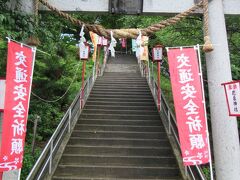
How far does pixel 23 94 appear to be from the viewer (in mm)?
4445

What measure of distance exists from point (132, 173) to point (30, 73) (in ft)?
11.3

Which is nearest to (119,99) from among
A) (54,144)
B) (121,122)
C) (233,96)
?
(121,122)

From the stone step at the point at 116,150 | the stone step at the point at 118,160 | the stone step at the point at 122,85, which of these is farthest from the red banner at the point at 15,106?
the stone step at the point at 122,85

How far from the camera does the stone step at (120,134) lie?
27.8ft

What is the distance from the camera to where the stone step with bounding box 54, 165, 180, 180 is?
6828 mm

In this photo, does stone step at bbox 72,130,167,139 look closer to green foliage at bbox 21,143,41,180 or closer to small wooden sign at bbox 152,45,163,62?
green foliage at bbox 21,143,41,180

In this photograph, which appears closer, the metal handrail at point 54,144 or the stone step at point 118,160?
the metal handrail at point 54,144

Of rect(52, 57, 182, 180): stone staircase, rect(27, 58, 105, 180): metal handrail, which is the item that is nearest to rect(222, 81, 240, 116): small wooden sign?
rect(52, 57, 182, 180): stone staircase

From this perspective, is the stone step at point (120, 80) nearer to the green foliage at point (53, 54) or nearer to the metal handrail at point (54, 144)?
the green foliage at point (53, 54)

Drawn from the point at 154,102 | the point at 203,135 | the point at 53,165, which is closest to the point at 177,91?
the point at 203,135

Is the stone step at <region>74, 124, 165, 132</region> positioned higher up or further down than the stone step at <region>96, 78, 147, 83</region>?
further down

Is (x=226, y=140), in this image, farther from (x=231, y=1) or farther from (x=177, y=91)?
(x=231, y=1)

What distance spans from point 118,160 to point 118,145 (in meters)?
0.80

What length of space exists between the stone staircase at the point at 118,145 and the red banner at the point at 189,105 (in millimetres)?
2021
